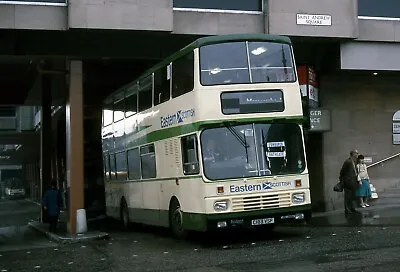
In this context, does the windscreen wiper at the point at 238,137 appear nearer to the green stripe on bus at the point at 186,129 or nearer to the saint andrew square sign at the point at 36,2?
the green stripe on bus at the point at 186,129

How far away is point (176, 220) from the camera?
584 inches

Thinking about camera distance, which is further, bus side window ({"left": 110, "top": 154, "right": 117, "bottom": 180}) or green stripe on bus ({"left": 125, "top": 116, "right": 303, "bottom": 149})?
bus side window ({"left": 110, "top": 154, "right": 117, "bottom": 180})

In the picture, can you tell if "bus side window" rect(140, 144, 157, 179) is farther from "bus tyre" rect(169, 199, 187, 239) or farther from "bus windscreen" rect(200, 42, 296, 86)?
"bus windscreen" rect(200, 42, 296, 86)

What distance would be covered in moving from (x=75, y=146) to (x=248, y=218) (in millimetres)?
6732

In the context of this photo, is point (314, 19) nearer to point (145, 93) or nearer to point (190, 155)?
point (145, 93)

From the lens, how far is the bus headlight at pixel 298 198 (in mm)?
13492

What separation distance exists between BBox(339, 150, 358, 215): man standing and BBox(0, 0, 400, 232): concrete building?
59.3 inches

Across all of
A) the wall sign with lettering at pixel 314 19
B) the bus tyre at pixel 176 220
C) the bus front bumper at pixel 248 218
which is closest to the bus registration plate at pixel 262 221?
the bus front bumper at pixel 248 218

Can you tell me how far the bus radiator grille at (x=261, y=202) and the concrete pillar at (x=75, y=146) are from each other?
6231mm

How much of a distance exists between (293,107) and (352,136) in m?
8.00

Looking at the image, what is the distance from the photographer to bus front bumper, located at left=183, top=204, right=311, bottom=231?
42.8 ft

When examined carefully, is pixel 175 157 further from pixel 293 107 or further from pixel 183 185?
pixel 293 107

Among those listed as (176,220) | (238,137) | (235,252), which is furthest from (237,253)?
(176,220)

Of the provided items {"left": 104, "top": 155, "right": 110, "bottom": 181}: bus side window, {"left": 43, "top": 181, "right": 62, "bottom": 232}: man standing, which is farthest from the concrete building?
{"left": 104, "top": 155, "right": 110, "bottom": 181}: bus side window
